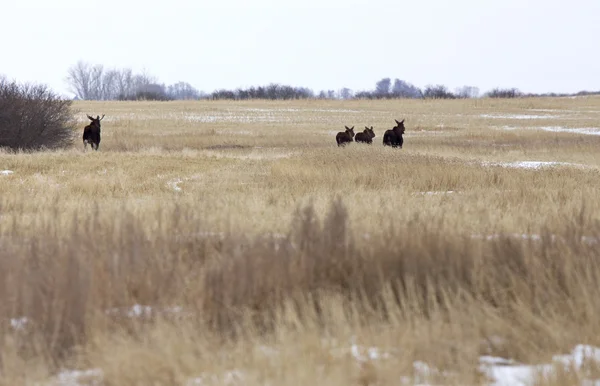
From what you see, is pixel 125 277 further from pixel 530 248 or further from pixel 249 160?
pixel 249 160

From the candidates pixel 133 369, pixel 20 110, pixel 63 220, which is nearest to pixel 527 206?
pixel 63 220

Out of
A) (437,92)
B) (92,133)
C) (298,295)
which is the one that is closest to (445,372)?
(298,295)

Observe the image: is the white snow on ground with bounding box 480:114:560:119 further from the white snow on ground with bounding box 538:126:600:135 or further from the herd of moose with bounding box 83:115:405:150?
the herd of moose with bounding box 83:115:405:150

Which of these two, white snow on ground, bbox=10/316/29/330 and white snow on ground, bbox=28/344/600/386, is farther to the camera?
white snow on ground, bbox=10/316/29/330

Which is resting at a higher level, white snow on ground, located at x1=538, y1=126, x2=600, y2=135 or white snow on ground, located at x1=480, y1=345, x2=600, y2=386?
white snow on ground, located at x1=480, y1=345, x2=600, y2=386

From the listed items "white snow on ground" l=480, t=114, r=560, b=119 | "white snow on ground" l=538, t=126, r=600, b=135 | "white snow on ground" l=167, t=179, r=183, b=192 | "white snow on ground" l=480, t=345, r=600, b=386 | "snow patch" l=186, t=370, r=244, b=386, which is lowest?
"white snow on ground" l=538, t=126, r=600, b=135

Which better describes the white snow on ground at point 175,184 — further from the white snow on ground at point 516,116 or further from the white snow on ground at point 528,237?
the white snow on ground at point 516,116

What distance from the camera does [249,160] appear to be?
20.6m

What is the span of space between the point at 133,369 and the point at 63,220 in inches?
169

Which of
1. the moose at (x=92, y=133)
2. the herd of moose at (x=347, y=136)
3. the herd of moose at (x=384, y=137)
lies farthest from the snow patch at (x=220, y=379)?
the herd of moose at (x=384, y=137)

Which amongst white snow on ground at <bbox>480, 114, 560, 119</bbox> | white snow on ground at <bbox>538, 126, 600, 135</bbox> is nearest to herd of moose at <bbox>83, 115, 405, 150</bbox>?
white snow on ground at <bbox>538, 126, 600, 135</bbox>

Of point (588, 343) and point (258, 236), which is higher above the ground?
point (258, 236)

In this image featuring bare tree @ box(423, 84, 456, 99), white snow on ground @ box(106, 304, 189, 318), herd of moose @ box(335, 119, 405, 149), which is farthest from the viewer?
bare tree @ box(423, 84, 456, 99)

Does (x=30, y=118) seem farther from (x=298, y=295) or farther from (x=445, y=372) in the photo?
(x=445, y=372)
